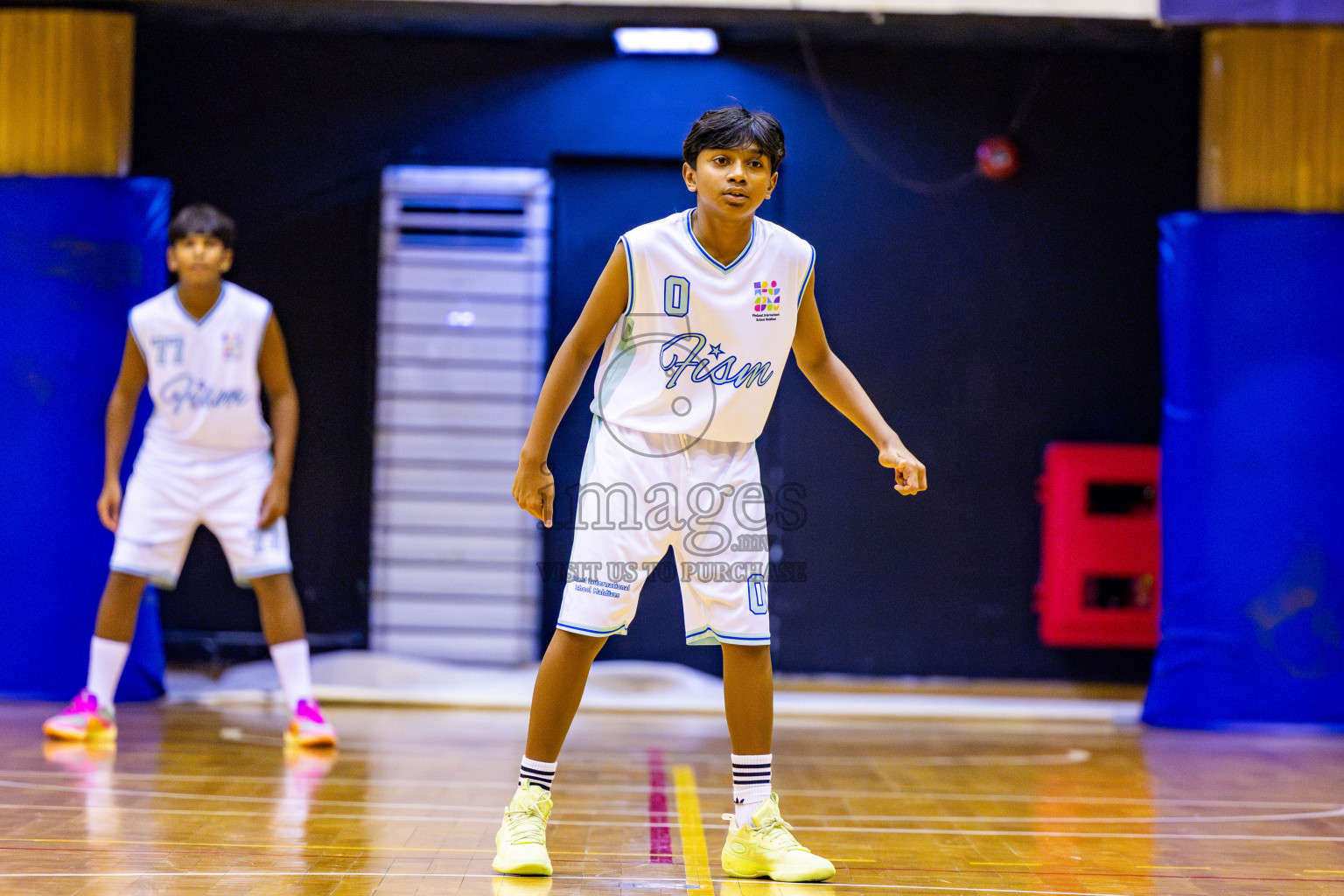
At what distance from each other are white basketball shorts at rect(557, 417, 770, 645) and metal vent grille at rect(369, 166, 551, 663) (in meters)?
3.48

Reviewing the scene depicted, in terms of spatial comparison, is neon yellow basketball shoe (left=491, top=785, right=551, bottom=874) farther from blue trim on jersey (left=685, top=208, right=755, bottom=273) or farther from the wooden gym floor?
blue trim on jersey (left=685, top=208, right=755, bottom=273)

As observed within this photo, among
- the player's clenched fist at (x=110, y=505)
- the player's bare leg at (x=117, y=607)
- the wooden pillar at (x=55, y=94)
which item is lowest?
the player's bare leg at (x=117, y=607)

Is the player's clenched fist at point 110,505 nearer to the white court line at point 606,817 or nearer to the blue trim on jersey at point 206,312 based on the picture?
the blue trim on jersey at point 206,312

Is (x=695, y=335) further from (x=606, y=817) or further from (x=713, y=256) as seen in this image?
(x=606, y=817)

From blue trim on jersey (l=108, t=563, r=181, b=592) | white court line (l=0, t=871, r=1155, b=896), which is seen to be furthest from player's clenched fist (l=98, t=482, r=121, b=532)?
white court line (l=0, t=871, r=1155, b=896)

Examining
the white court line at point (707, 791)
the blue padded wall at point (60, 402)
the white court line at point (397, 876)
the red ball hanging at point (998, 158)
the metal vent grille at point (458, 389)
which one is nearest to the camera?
the white court line at point (397, 876)

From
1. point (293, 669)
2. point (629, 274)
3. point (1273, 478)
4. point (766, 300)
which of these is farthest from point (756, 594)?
point (1273, 478)

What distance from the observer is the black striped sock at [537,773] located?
2.69m

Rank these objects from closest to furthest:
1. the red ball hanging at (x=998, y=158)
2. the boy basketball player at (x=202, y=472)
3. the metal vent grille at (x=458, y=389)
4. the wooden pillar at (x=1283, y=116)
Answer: the boy basketball player at (x=202, y=472), the wooden pillar at (x=1283, y=116), the red ball hanging at (x=998, y=158), the metal vent grille at (x=458, y=389)

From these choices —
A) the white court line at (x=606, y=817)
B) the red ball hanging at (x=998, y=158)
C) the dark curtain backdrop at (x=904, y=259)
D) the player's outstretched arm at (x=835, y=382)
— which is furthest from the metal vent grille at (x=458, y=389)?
the player's outstretched arm at (x=835, y=382)

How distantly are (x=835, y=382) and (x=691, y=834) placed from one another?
45.7 inches

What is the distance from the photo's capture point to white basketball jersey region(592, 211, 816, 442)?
267cm

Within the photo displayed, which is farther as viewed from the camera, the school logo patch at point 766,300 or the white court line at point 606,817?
the white court line at point 606,817

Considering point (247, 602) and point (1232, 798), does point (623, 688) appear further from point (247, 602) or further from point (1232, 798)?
point (1232, 798)
